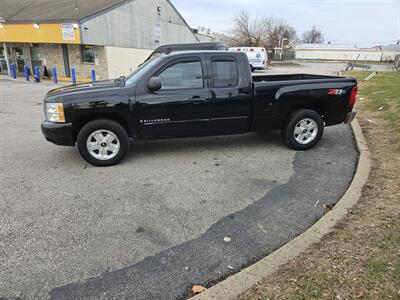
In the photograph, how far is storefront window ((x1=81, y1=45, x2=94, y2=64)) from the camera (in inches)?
809

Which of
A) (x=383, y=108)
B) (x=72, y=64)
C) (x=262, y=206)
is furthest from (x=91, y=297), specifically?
(x=72, y=64)

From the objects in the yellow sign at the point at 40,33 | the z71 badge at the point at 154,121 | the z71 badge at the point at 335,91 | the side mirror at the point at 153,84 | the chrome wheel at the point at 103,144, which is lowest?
the chrome wheel at the point at 103,144

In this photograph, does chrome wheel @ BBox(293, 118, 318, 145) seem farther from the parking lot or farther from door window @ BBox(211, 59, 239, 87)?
door window @ BBox(211, 59, 239, 87)

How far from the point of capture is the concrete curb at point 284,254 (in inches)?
91.3

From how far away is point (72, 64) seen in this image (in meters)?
20.7

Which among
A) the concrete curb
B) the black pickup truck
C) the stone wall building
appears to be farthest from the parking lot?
the stone wall building

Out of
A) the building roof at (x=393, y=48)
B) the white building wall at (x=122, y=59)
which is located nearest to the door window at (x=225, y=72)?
the white building wall at (x=122, y=59)

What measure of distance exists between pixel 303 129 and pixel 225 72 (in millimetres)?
1830

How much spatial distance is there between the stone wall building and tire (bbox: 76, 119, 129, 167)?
52.8 feet

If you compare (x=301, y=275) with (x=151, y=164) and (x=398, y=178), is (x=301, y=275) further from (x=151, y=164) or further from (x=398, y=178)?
(x=151, y=164)

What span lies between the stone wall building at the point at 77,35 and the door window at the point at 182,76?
52.5ft

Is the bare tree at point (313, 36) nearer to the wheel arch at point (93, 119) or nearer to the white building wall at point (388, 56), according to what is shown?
the white building wall at point (388, 56)

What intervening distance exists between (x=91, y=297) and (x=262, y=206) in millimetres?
2154

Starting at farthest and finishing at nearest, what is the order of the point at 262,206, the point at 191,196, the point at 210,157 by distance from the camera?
the point at 210,157
the point at 191,196
the point at 262,206
